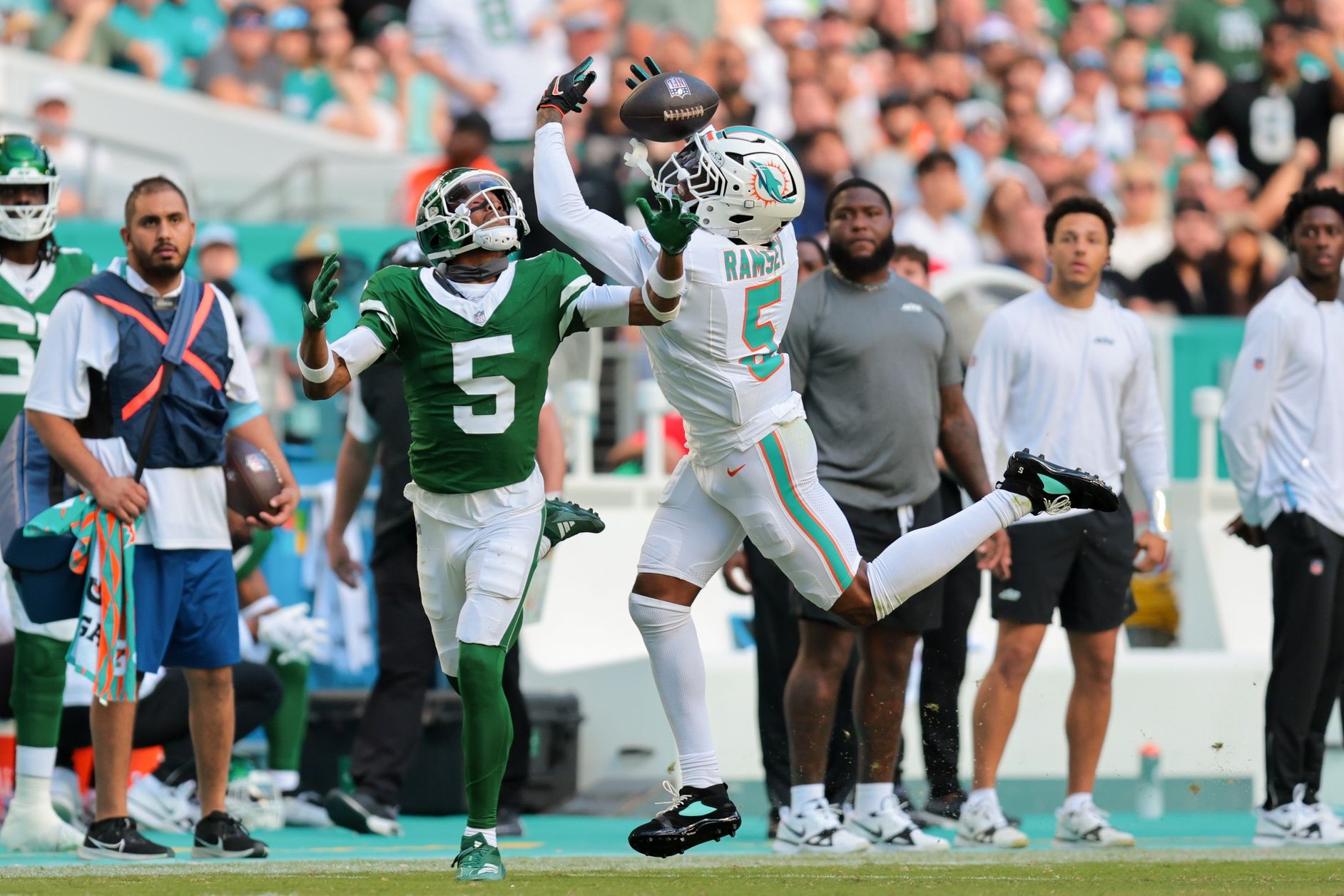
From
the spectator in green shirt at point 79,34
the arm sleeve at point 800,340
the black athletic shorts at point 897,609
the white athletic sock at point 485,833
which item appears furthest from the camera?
the spectator in green shirt at point 79,34

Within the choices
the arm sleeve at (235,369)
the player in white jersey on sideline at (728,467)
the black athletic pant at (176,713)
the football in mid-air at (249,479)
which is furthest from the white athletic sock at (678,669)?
the black athletic pant at (176,713)

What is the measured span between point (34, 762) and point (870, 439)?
313 centimetres

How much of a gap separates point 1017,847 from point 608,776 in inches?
104

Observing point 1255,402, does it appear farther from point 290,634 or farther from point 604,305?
point 290,634

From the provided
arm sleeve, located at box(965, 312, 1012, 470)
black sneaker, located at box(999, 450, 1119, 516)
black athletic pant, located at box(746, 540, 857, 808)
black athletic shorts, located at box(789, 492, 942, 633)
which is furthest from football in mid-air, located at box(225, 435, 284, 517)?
arm sleeve, located at box(965, 312, 1012, 470)

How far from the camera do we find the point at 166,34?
15.8m

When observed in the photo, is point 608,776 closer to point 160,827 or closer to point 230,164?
point 160,827

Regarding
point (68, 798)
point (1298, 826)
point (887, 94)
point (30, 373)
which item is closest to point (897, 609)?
point (1298, 826)

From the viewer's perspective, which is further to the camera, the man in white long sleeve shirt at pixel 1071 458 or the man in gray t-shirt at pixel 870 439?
the man in white long sleeve shirt at pixel 1071 458

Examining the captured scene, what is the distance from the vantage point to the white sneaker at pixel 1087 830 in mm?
7875

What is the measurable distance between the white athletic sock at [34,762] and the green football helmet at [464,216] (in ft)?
7.85

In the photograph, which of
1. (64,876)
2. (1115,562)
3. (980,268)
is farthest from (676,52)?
(64,876)

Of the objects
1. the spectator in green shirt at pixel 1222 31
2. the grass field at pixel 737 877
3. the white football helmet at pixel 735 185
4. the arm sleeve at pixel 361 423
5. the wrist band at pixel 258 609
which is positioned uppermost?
the spectator in green shirt at pixel 1222 31

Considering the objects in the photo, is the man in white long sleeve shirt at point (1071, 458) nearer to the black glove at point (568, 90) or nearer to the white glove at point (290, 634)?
the black glove at point (568, 90)
